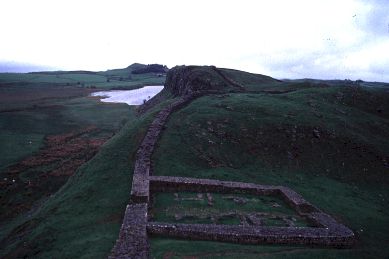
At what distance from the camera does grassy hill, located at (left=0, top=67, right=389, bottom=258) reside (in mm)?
20734

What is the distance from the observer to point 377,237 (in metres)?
23.5

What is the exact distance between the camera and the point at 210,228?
20.5 metres

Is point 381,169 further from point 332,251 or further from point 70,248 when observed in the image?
point 70,248

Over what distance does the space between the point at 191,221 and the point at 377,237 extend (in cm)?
1275

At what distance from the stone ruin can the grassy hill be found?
2.43 feet

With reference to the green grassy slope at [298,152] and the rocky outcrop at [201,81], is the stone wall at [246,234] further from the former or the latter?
the rocky outcrop at [201,81]

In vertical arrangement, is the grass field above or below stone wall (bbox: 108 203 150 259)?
below

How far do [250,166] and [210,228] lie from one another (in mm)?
15841

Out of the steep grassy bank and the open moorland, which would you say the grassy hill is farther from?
the open moorland

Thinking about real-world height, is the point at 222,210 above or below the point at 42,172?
above

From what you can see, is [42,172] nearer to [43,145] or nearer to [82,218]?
[43,145]

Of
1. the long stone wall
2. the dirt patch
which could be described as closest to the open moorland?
the dirt patch

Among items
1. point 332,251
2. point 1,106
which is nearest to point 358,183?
point 332,251

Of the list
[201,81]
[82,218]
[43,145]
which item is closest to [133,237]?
[82,218]
